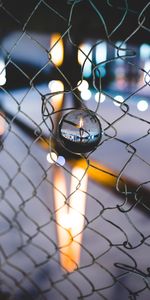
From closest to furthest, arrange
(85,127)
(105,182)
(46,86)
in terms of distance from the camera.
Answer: (85,127), (105,182), (46,86)

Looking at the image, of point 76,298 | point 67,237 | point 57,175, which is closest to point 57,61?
point 57,175

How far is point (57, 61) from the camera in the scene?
3.12 meters

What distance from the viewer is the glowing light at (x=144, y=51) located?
10.3ft

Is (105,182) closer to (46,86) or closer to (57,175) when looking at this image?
(57,175)

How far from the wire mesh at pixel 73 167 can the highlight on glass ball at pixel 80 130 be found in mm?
26

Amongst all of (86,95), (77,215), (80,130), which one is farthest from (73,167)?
(80,130)

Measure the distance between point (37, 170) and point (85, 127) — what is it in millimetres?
1581

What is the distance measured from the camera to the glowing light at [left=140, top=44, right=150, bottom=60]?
3.15m

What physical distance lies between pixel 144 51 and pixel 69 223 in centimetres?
197

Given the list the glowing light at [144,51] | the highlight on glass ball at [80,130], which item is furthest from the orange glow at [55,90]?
the highlight on glass ball at [80,130]

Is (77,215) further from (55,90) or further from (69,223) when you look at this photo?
(55,90)

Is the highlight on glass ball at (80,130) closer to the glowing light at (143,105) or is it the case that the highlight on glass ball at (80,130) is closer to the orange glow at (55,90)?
the orange glow at (55,90)

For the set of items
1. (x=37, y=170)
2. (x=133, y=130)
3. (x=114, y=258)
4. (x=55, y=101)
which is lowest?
(x=114, y=258)

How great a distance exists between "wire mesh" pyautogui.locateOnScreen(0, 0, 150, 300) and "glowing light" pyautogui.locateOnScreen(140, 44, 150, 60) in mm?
24
